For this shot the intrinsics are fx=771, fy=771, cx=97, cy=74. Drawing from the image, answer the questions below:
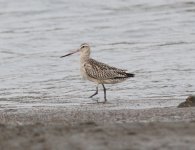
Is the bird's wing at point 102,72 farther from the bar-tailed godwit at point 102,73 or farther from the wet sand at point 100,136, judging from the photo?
the wet sand at point 100,136

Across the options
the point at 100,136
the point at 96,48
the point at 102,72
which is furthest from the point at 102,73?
the point at 100,136

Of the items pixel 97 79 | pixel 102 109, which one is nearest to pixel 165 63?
pixel 97 79

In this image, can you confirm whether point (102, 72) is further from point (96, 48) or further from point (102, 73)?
point (96, 48)

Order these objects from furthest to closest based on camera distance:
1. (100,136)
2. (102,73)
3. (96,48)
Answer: (96,48) < (102,73) < (100,136)

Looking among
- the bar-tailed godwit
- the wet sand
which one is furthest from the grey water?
the wet sand

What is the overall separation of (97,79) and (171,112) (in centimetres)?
363

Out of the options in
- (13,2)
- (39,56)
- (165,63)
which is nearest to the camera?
(165,63)

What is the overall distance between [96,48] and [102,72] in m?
5.27

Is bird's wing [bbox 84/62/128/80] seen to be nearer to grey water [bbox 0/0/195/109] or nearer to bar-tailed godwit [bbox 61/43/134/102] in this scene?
bar-tailed godwit [bbox 61/43/134/102]

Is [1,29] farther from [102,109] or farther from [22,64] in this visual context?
[102,109]

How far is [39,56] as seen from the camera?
17.1 m

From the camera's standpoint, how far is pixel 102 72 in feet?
42.5

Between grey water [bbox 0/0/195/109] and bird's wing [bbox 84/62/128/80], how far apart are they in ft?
0.99

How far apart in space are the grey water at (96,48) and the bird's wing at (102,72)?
11.9 inches
